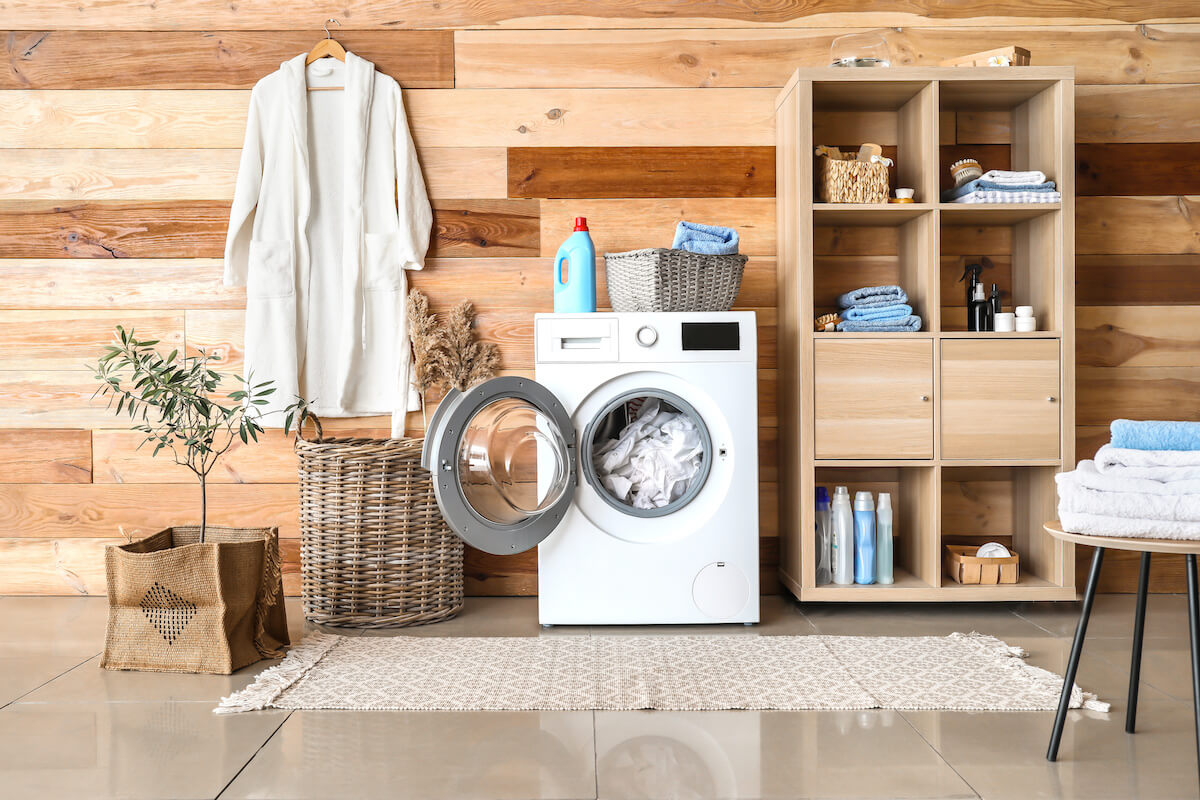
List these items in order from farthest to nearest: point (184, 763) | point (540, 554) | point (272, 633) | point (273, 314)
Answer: point (273, 314) < point (540, 554) < point (272, 633) < point (184, 763)

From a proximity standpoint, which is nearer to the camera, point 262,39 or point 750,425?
point 750,425

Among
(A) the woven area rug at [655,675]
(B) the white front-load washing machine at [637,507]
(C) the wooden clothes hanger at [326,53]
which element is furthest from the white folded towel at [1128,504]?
(C) the wooden clothes hanger at [326,53]

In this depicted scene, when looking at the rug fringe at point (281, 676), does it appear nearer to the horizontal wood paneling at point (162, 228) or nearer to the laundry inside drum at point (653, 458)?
the laundry inside drum at point (653, 458)

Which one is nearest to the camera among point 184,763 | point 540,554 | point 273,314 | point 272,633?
point 184,763

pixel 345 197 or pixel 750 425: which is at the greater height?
pixel 345 197

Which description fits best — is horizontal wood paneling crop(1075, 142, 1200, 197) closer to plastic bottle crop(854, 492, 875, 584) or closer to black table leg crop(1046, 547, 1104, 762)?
plastic bottle crop(854, 492, 875, 584)

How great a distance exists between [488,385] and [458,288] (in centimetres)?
63

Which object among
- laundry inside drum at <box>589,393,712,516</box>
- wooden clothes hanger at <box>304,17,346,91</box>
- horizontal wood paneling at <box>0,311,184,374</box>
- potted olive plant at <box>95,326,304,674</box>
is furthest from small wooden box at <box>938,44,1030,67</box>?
horizontal wood paneling at <box>0,311,184,374</box>

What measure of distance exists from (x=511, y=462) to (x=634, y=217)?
0.90 metres

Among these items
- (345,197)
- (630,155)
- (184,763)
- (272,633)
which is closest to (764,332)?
(630,155)

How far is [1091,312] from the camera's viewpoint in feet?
9.00

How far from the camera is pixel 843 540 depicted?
2.47 meters

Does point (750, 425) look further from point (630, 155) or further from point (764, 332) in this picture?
point (630, 155)

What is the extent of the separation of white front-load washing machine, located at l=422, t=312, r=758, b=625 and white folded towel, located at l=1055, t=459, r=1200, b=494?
99 cm
